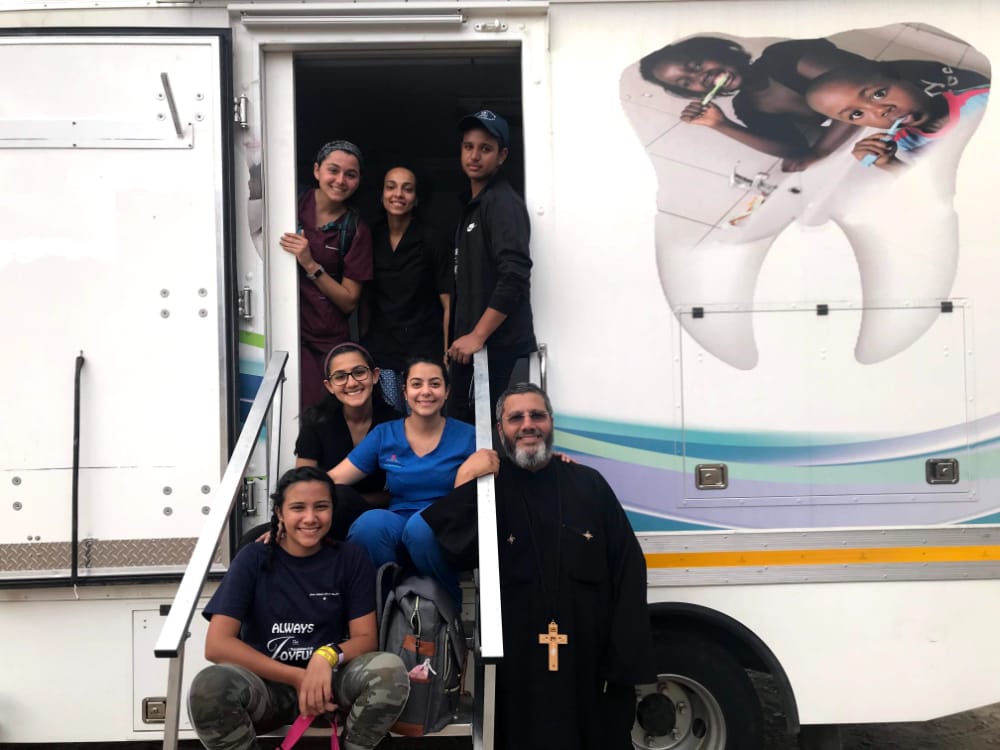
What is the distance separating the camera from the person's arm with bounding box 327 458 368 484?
10.9ft

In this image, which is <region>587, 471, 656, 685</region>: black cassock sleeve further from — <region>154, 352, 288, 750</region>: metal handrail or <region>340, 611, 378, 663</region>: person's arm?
<region>154, 352, 288, 750</region>: metal handrail

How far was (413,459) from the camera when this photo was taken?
331 centimetres

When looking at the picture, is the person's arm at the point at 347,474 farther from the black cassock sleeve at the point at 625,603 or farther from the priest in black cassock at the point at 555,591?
the black cassock sleeve at the point at 625,603

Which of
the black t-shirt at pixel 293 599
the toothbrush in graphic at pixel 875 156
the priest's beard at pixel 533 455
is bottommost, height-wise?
the black t-shirt at pixel 293 599

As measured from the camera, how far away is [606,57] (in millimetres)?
3629

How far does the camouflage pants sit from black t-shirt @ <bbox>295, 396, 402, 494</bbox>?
2.30ft

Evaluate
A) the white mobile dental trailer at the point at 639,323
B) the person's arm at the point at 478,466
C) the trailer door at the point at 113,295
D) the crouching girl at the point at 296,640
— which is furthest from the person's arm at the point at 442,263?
the crouching girl at the point at 296,640

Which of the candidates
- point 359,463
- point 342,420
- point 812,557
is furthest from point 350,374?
point 812,557

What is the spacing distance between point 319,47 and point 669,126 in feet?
4.34

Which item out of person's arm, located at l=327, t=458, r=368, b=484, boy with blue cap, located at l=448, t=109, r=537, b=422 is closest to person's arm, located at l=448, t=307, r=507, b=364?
boy with blue cap, located at l=448, t=109, r=537, b=422

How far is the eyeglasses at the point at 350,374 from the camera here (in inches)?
136

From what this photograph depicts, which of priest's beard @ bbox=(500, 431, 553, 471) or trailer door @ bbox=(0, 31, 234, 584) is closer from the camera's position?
priest's beard @ bbox=(500, 431, 553, 471)

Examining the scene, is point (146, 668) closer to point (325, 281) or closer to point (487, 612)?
point (487, 612)

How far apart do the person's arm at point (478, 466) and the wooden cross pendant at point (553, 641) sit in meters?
0.52
